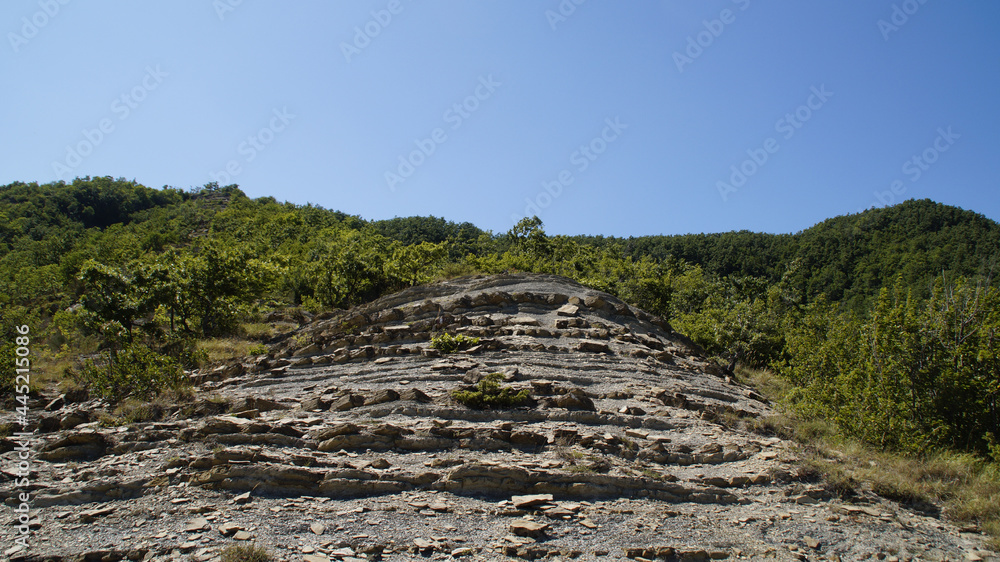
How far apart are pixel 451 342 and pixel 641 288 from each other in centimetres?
1500

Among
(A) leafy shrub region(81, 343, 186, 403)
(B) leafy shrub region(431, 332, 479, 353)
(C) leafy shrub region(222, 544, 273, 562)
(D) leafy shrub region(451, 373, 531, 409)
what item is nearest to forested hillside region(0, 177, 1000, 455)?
(A) leafy shrub region(81, 343, 186, 403)

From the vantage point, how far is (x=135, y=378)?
1269 centimetres

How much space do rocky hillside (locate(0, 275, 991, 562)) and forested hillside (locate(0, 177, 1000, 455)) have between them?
2.65 metres

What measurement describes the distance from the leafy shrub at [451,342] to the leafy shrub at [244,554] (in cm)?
966

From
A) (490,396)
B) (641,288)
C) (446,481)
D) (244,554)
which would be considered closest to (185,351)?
(490,396)

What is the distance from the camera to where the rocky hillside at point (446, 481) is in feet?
21.9

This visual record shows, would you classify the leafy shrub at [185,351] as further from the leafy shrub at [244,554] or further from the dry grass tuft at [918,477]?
the dry grass tuft at [918,477]

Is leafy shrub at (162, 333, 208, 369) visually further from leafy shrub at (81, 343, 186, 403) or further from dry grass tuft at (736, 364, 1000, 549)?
dry grass tuft at (736, 364, 1000, 549)

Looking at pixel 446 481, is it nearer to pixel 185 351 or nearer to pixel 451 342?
pixel 451 342

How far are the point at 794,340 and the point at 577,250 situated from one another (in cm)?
2397

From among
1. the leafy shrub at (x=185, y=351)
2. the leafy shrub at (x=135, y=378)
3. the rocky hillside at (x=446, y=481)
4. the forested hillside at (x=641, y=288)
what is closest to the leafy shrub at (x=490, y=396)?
the rocky hillside at (x=446, y=481)

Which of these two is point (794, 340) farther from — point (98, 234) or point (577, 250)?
point (98, 234)

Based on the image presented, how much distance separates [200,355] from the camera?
16375mm

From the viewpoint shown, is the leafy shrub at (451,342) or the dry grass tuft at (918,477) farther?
the leafy shrub at (451,342)
